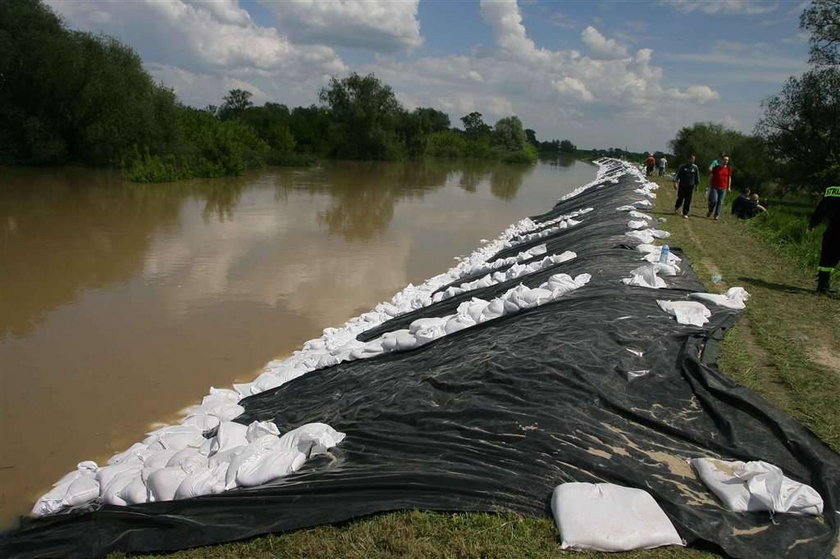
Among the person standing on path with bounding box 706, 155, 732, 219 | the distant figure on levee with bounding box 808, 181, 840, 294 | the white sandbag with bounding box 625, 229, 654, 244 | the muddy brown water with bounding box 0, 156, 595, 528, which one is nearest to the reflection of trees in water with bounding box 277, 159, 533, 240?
the muddy brown water with bounding box 0, 156, 595, 528

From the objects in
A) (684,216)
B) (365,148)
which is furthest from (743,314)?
(365,148)

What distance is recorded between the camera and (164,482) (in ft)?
9.58

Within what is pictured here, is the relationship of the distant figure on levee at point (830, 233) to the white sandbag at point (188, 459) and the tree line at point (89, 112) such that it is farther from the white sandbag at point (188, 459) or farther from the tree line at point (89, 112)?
the tree line at point (89, 112)

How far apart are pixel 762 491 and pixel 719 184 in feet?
32.3

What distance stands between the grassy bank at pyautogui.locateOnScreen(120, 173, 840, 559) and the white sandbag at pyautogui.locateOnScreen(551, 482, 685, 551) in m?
0.04

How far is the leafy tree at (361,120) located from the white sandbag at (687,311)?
41.5 metres

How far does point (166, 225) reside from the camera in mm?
12945

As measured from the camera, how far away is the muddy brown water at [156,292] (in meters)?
4.35

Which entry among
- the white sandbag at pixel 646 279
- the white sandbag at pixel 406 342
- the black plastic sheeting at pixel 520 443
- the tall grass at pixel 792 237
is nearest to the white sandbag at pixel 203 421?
the black plastic sheeting at pixel 520 443

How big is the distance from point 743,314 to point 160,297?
6.96m

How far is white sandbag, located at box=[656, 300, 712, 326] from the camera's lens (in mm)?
4430

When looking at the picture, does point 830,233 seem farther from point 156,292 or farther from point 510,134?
point 510,134

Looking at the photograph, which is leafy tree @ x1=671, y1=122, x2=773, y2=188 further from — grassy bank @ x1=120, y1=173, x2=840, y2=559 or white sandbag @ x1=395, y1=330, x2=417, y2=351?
white sandbag @ x1=395, y1=330, x2=417, y2=351

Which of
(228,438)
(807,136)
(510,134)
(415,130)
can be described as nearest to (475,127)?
(510,134)
